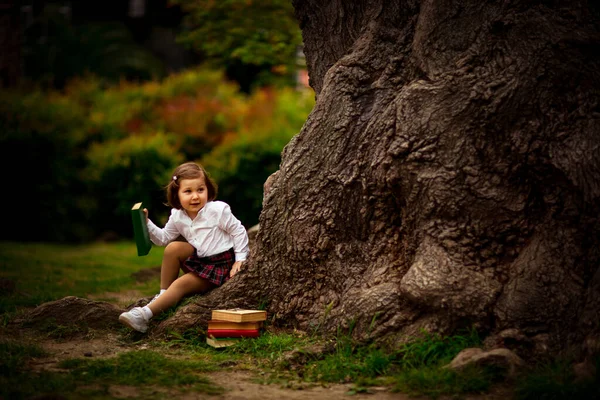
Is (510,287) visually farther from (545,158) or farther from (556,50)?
(556,50)

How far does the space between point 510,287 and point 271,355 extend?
1627 millimetres

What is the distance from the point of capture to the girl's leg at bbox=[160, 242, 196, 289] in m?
5.86

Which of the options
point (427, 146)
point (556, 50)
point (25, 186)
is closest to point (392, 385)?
point (427, 146)

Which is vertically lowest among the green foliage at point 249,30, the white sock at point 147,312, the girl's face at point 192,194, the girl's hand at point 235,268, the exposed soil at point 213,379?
the exposed soil at point 213,379

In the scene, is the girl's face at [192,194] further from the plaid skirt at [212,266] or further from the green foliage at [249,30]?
the green foliage at [249,30]

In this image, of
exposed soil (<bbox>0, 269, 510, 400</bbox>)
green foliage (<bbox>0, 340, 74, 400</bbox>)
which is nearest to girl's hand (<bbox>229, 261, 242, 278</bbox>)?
exposed soil (<bbox>0, 269, 510, 400</bbox>)

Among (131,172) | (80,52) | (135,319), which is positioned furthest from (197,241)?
(80,52)

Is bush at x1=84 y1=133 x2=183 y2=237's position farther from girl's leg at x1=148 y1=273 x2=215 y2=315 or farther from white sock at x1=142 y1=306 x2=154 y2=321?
white sock at x1=142 y1=306 x2=154 y2=321

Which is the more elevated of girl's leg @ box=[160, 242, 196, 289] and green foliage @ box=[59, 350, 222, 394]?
girl's leg @ box=[160, 242, 196, 289]

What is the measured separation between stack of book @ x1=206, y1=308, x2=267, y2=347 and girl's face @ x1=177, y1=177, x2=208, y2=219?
3.26 feet

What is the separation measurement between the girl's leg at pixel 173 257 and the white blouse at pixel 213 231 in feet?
0.23

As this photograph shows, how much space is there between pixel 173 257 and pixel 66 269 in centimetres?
411

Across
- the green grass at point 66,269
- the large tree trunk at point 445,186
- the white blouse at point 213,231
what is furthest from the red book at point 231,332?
the green grass at point 66,269

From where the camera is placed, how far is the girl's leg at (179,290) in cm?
566
